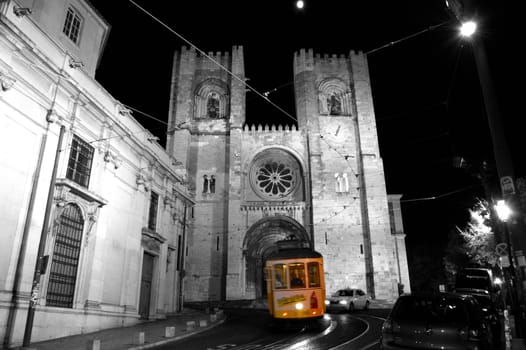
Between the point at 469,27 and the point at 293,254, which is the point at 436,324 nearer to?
the point at 469,27

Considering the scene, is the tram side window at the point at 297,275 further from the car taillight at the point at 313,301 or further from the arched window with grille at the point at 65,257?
the arched window with grille at the point at 65,257

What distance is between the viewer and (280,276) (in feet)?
41.9

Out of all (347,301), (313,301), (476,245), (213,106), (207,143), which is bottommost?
(347,301)

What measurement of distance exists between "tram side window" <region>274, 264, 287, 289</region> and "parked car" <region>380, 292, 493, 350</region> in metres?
7.04

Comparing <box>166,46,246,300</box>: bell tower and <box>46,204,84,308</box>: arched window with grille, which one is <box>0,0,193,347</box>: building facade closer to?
<box>46,204,84,308</box>: arched window with grille

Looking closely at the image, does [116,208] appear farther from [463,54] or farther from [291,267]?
[463,54]

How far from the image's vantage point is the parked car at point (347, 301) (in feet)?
63.3

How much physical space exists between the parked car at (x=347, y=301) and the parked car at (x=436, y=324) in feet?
46.9

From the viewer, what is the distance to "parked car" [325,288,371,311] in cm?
1928

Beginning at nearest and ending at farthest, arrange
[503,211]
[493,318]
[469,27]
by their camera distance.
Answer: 1. [469,27]
2. [493,318]
3. [503,211]

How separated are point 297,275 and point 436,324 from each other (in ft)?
25.3

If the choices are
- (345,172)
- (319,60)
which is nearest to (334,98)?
(319,60)

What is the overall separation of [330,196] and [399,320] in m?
24.4

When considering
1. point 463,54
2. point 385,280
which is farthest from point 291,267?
point 385,280
